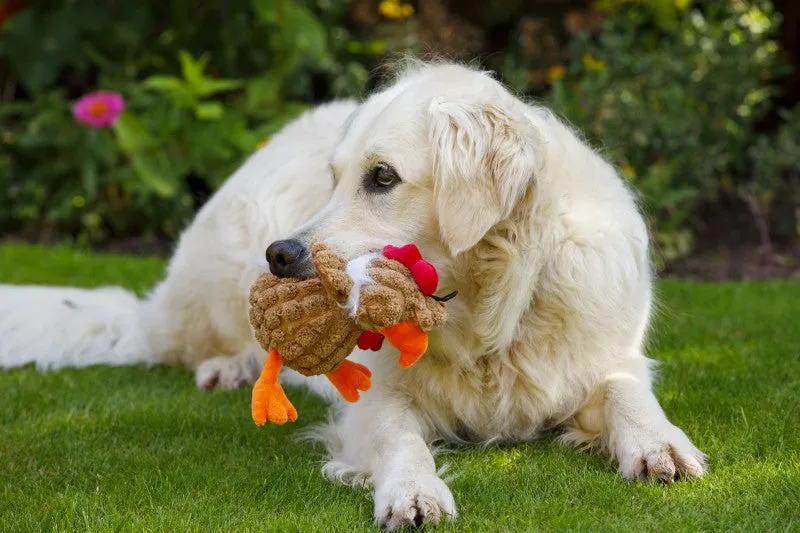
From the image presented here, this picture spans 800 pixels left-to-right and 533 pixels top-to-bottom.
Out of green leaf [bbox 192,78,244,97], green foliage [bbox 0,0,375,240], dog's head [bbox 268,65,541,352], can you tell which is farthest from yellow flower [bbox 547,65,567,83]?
dog's head [bbox 268,65,541,352]

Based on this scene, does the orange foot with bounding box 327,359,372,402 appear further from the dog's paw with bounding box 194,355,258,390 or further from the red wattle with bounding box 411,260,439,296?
the dog's paw with bounding box 194,355,258,390

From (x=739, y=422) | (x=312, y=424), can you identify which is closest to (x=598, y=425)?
(x=739, y=422)

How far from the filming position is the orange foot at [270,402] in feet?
7.86

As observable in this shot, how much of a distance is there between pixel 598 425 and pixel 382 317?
→ 2.78 feet

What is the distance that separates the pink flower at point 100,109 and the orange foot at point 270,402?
436cm

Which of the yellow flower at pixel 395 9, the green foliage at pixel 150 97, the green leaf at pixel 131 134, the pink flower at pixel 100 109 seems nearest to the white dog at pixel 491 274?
the green foliage at pixel 150 97

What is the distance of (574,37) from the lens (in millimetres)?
7410

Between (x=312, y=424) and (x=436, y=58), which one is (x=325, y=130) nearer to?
(x=436, y=58)

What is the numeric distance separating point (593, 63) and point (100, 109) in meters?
3.30

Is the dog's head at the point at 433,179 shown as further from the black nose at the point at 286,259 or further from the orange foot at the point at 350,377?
the orange foot at the point at 350,377

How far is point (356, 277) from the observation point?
2455 millimetres

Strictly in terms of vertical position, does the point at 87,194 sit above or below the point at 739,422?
below

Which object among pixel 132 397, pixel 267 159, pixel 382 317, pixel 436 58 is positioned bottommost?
pixel 132 397

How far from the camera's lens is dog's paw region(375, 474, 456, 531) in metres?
2.23
